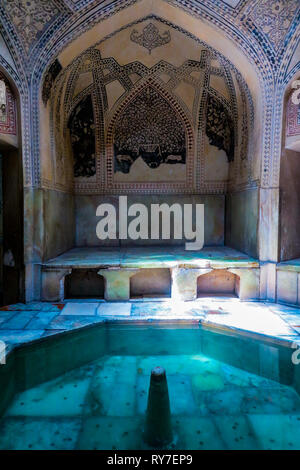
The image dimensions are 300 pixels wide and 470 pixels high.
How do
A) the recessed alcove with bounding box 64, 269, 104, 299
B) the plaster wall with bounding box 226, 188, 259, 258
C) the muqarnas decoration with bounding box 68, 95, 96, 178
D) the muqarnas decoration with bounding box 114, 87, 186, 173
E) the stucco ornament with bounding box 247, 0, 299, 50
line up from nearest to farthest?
the stucco ornament with bounding box 247, 0, 299, 50, the plaster wall with bounding box 226, 188, 259, 258, the recessed alcove with bounding box 64, 269, 104, 299, the muqarnas decoration with bounding box 68, 95, 96, 178, the muqarnas decoration with bounding box 114, 87, 186, 173

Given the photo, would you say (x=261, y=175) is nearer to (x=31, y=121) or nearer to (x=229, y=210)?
(x=229, y=210)

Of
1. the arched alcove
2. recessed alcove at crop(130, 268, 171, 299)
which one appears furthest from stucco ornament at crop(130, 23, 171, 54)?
recessed alcove at crop(130, 268, 171, 299)

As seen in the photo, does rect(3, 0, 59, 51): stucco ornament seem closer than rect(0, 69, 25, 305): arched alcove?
Yes

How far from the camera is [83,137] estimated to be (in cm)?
658

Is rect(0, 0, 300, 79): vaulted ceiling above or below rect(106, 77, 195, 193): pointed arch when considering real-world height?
above

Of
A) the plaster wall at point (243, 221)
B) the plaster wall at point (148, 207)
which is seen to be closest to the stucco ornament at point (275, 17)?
the plaster wall at point (243, 221)

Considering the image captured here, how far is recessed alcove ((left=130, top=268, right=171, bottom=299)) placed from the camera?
5520 mm

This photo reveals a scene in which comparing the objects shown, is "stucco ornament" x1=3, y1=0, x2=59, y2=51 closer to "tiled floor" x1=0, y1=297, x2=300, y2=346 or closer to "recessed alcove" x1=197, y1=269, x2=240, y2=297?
"tiled floor" x1=0, y1=297, x2=300, y2=346

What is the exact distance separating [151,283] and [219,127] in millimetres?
3330

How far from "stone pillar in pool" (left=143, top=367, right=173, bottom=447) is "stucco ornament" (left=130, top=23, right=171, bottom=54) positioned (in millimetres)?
5111

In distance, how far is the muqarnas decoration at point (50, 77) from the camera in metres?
4.89

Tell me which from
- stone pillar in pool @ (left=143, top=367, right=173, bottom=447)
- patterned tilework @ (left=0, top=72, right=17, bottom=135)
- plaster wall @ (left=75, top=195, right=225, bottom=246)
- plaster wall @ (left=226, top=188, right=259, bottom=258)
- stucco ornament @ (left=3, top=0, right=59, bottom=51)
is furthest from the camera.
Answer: plaster wall @ (left=75, top=195, right=225, bottom=246)

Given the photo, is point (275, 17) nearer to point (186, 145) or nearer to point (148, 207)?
point (186, 145)
